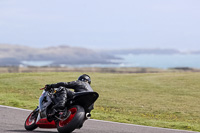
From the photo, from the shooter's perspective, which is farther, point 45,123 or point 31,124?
point 31,124

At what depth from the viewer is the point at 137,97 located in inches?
973

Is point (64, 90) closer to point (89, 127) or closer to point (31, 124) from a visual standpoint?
point (31, 124)

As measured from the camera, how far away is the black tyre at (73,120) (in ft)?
31.1

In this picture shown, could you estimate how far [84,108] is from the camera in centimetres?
995

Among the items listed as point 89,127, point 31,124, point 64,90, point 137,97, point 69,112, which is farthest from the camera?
point 137,97

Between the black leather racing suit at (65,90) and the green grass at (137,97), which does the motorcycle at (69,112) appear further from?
the green grass at (137,97)

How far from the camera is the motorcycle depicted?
9555 mm

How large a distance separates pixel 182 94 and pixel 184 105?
420 cm

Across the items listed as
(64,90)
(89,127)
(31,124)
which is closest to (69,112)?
(64,90)

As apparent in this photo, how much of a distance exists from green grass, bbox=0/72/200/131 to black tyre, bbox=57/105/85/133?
15.4 feet

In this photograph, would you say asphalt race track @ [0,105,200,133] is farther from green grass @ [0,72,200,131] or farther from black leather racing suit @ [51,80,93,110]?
green grass @ [0,72,200,131]

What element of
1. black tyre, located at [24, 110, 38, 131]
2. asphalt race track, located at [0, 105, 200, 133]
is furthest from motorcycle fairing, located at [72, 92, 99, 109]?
black tyre, located at [24, 110, 38, 131]

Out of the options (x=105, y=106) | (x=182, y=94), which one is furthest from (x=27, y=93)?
(x=182, y=94)

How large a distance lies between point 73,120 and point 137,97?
15.5 metres
